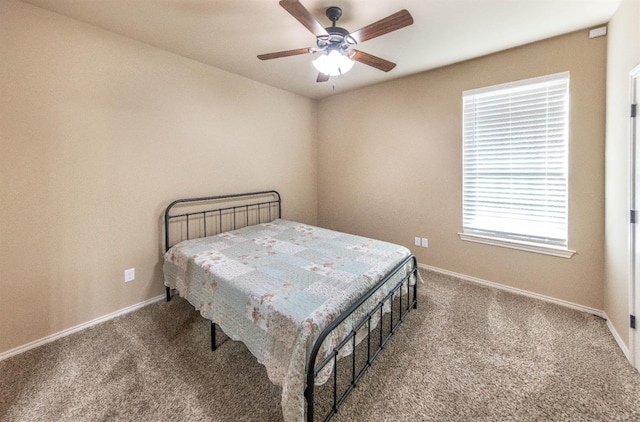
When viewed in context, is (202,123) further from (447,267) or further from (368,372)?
(447,267)

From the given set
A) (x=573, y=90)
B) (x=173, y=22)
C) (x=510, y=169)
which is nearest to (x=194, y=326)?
(x=173, y=22)

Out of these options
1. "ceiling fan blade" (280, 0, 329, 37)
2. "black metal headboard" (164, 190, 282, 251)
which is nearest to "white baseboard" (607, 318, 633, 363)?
"ceiling fan blade" (280, 0, 329, 37)

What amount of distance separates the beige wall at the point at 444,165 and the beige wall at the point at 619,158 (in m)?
0.14

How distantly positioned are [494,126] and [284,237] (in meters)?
2.62

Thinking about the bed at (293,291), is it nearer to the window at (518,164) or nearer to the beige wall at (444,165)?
the beige wall at (444,165)

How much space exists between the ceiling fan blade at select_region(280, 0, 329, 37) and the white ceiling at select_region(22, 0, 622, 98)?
0.38 metres

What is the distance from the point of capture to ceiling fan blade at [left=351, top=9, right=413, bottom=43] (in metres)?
1.60

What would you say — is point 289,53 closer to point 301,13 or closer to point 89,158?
point 301,13

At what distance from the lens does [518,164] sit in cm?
283

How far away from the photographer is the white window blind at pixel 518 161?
262 cm

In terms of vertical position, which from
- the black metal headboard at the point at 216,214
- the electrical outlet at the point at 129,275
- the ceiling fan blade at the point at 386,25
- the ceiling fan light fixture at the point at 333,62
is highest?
the ceiling fan blade at the point at 386,25

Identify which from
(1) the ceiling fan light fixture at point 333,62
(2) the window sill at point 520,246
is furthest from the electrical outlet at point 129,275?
(2) the window sill at point 520,246

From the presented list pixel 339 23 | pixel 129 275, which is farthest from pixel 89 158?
pixel 339 23

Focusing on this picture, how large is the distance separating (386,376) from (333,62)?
2.27 metres
